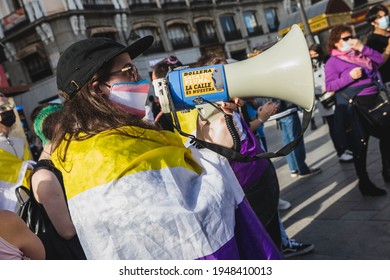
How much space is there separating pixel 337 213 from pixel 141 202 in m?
2.35

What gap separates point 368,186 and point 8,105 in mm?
2905

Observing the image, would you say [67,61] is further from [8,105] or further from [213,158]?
[8,105]

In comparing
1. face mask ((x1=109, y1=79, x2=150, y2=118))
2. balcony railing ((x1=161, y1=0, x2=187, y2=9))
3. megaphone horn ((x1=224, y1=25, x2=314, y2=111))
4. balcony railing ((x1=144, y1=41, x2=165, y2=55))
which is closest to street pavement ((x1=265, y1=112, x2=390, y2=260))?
megaphone horn ((x1=224, y1=25, x2=314, y2=111))

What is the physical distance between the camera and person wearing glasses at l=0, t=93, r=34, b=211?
96.7 inches

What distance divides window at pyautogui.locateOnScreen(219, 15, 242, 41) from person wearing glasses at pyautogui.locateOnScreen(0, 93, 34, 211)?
1870 centimetres

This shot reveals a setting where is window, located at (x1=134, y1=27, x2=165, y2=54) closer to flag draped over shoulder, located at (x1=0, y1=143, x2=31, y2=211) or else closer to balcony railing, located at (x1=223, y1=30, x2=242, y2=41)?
balcony railing, located at (x1=223, y1=30, x2=242, y2=41)

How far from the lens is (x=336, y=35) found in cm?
304

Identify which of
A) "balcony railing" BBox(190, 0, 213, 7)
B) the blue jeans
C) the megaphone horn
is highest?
"balcony railing" BBox(190, 0, 213, 7)

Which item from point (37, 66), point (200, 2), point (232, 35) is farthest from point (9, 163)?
point (232, 35)

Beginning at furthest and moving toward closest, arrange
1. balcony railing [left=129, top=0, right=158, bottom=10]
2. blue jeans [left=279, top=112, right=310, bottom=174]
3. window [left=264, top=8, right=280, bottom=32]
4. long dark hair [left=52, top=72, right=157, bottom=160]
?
window [left=264, top=8, right=280, bottom=32], balcony railing [left=129, top=0, right=158, bottom=10], blue jeans [left=279, top=112, right=310, bottom=174], long dark hair [left=52, top=72, right=157, bottom=160]

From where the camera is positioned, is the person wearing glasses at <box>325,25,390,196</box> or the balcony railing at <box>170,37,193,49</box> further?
the balcony railing at <box>170,37,193,49</box>

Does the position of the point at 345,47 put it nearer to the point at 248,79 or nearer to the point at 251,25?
the point at 248,79

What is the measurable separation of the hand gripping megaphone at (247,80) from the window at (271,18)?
22.5 m

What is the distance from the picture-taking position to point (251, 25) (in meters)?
21.6
